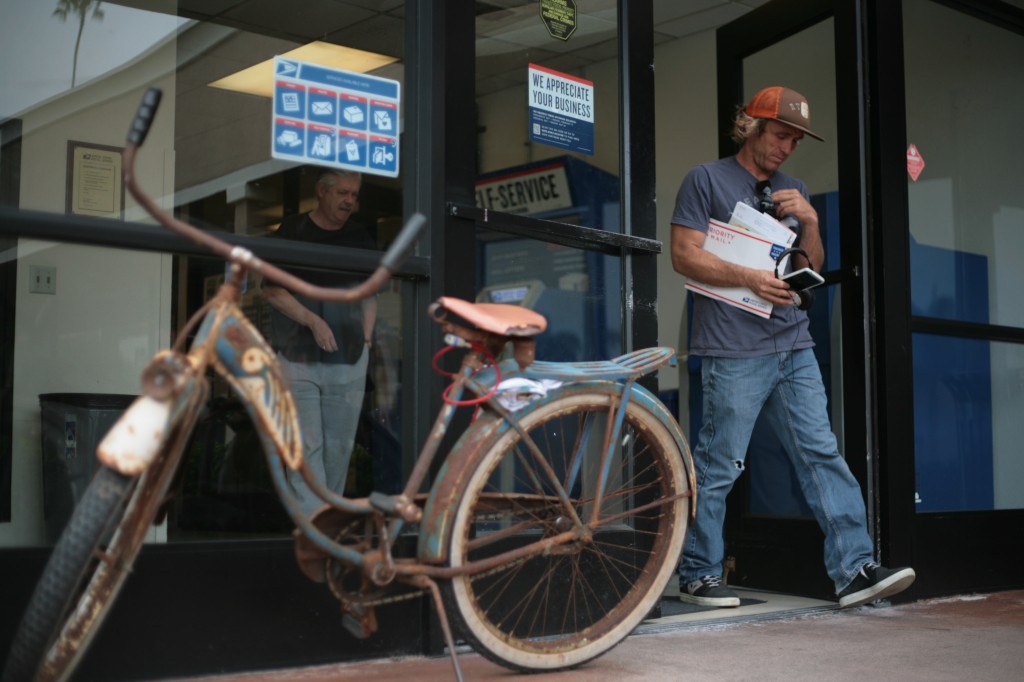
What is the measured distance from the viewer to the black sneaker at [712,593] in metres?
4.42

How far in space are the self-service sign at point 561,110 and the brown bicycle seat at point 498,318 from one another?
1133 millimetres

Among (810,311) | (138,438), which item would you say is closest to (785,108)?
(810,311)

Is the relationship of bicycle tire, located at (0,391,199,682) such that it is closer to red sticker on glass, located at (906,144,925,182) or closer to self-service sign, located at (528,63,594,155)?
self-service sign, located at (528,63,594,155)

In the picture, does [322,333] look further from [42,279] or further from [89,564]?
[89,564]

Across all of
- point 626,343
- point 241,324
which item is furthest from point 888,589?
point 241,324

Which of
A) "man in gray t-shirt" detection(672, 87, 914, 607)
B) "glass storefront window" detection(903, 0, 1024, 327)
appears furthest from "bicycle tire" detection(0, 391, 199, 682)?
"glass storefront window" detection(903, 0, 1024, 327)

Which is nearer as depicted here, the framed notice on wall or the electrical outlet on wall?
the electrical outlet on wall

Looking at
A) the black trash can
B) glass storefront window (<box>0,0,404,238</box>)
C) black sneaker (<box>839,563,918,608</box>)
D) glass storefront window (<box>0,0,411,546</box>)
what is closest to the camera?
glass storefront window (<box>0,0,411,546</box>)

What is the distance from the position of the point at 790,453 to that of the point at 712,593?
62 cm

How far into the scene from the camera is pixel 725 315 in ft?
14.6

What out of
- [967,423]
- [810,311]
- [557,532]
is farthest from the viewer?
[967,423]

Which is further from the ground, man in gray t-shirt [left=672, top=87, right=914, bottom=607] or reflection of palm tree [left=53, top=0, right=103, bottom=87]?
reflection of palm tree [left=53, top=0, right=103, bottom=87]

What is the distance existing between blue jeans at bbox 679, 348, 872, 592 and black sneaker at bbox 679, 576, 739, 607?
0.08ft

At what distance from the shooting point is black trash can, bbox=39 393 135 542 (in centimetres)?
341
